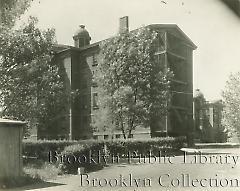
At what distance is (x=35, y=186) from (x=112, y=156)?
125 centimetres

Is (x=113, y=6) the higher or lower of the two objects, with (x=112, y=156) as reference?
higher

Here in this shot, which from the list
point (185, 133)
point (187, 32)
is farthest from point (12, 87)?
point (187, 32)

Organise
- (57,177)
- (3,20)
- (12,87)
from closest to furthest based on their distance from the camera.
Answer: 1. (57,177)
2. (3,20)
3. (12,87)

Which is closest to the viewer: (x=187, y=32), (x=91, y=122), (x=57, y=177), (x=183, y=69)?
(x=187, y=32)

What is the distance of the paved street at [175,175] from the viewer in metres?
3.92

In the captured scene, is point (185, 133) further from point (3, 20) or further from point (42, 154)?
point (3, 20)

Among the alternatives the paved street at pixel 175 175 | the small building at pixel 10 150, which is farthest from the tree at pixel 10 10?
the paved street at pixel 175 175

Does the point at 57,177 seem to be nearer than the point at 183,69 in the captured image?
No

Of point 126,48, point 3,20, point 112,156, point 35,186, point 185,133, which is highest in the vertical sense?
point 3,20

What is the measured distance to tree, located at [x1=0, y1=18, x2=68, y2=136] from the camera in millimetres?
7426

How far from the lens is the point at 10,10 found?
6.59 meters

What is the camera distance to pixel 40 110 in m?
8.07

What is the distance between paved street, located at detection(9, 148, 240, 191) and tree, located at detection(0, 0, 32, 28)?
11.0ft

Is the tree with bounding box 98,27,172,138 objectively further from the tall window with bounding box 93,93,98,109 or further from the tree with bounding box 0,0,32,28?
the tree with bounding box 0,0,32,28
